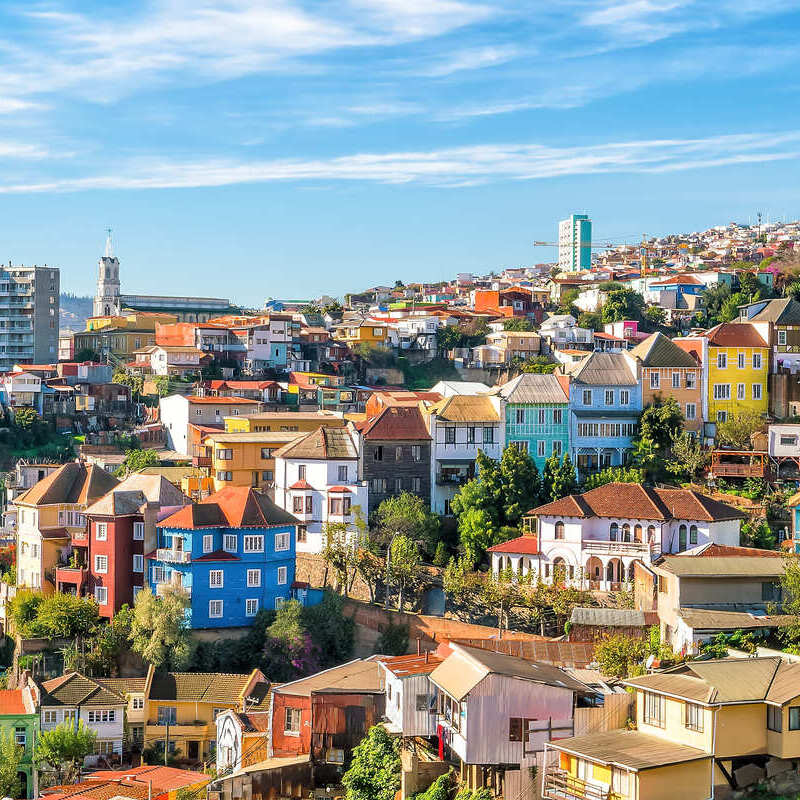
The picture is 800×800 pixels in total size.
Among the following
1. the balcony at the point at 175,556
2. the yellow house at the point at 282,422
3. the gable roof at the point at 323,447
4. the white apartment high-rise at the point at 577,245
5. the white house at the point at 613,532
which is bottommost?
the balcony at the point at 175,556

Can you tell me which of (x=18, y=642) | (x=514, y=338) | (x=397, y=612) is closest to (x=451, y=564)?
(x=397, y=612)

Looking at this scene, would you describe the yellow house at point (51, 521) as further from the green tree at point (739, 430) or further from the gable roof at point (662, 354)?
the green tree at point (739, 430)

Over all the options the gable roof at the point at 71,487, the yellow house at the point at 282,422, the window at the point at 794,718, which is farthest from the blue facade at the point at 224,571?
the window at the point at 794,718

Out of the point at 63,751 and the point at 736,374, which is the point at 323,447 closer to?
the point at 63,751

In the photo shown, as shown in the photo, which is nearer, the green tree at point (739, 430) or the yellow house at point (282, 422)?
the green tree at point (739, 430)

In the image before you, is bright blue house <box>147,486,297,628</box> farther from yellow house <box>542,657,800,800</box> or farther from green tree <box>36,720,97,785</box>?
yellow house <box>542,657,800,800</box>

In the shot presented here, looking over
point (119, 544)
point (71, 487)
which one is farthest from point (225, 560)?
point (71, 487)
